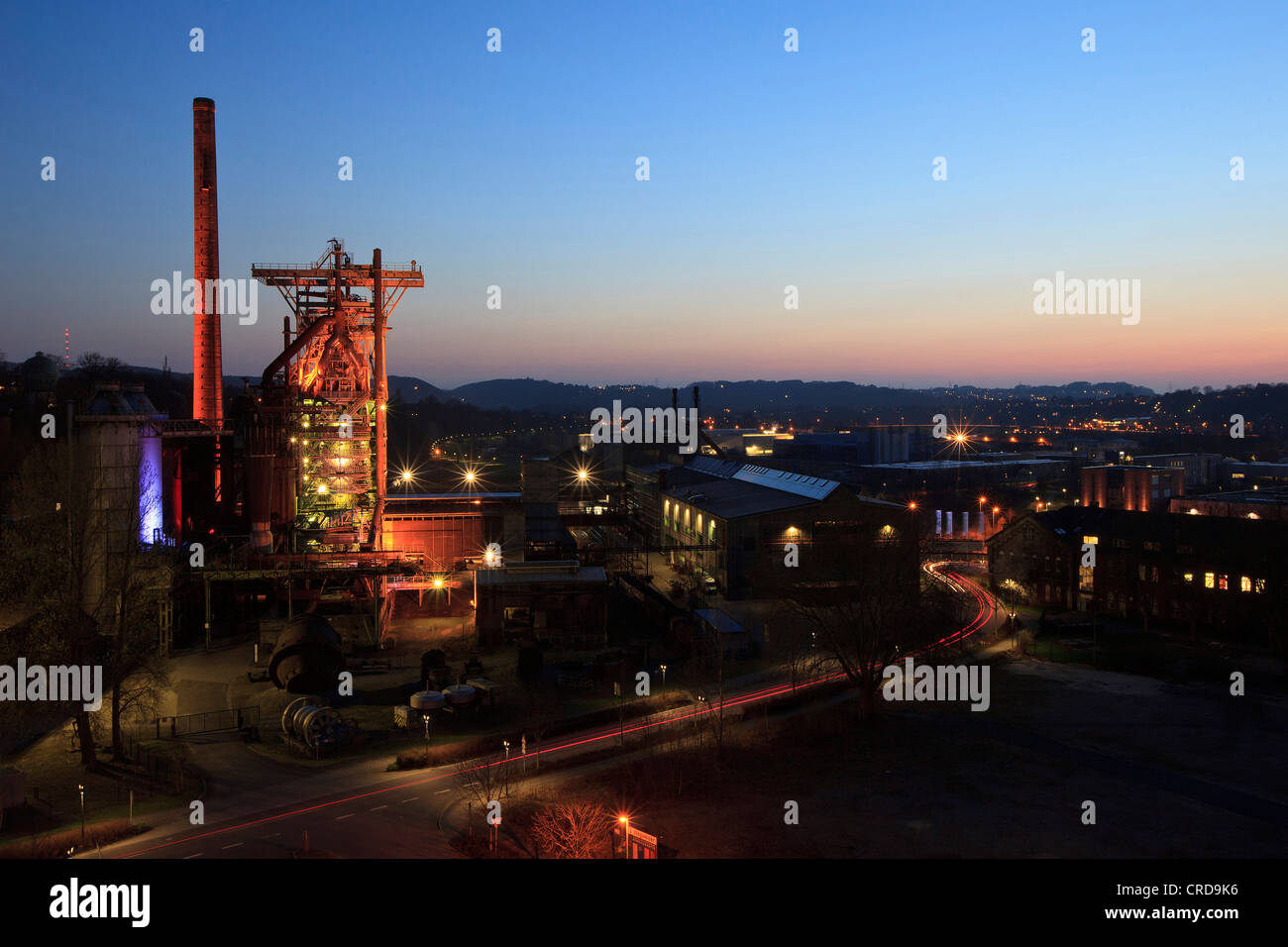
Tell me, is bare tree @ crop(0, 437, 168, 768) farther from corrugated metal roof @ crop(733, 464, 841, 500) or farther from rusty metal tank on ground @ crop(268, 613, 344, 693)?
corrugated metal roof @ crop(733, 464, 841, 500)

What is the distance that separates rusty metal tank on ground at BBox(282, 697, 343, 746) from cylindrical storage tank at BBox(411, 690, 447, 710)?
2.37 m

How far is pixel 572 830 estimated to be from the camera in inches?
674

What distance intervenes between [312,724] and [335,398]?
30130 mm

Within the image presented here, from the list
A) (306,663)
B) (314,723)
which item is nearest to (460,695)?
(314,723)

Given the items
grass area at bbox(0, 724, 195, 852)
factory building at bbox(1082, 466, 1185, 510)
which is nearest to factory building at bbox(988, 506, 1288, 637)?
factory building at bbox(1082, 466, 1185, 510)

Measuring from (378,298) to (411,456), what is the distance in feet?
206

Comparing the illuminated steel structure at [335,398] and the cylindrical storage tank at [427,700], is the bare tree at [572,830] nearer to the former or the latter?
the cylindrical storage tank at [427,700]

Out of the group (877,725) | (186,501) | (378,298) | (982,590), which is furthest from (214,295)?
(982,590)

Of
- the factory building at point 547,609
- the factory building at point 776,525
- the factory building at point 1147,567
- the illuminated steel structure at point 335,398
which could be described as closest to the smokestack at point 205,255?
the illuminated steel structure at point 335,398

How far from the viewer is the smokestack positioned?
155 feet

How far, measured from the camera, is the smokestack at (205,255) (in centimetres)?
4725

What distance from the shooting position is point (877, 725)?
26438 mm
